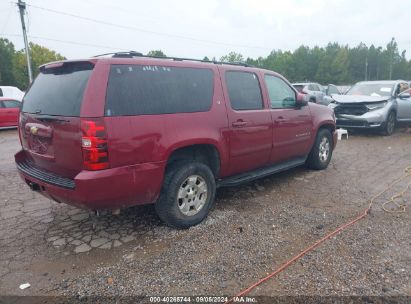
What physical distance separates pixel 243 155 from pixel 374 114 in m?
7.05

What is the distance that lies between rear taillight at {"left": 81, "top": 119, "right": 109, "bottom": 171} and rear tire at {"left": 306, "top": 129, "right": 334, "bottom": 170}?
414 cm

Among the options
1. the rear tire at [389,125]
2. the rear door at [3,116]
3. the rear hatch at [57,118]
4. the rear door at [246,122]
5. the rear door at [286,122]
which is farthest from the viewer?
the rear door at [3,116]

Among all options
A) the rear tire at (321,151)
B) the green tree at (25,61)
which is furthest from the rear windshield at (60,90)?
the green tree at (25,61)

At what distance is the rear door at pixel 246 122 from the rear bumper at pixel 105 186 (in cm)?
121

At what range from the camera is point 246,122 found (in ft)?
14.0

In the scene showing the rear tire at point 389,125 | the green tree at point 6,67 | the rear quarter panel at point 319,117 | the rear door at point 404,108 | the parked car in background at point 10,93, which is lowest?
the rear tire at point 389,125

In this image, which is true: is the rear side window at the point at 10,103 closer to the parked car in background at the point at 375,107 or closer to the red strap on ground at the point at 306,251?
the parked car in background at the point at 375,107

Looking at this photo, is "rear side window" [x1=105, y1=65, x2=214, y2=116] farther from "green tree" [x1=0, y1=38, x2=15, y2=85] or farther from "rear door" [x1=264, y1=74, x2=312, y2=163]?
"green tree" [x1=0, y1=38, x2=15, y2=85]

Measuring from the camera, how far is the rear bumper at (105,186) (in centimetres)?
295

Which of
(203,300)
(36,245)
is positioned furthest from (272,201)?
(36,245)

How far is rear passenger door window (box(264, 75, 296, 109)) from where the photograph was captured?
488cm

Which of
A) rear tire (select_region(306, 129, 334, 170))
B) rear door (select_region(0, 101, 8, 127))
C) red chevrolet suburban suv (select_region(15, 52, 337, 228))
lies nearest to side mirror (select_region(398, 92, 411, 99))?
rear tire (select_region(306, 129, 334, 170))

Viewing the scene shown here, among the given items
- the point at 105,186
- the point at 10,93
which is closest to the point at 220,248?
the point at 105,186

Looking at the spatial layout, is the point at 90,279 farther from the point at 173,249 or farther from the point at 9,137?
the point at 9,137
